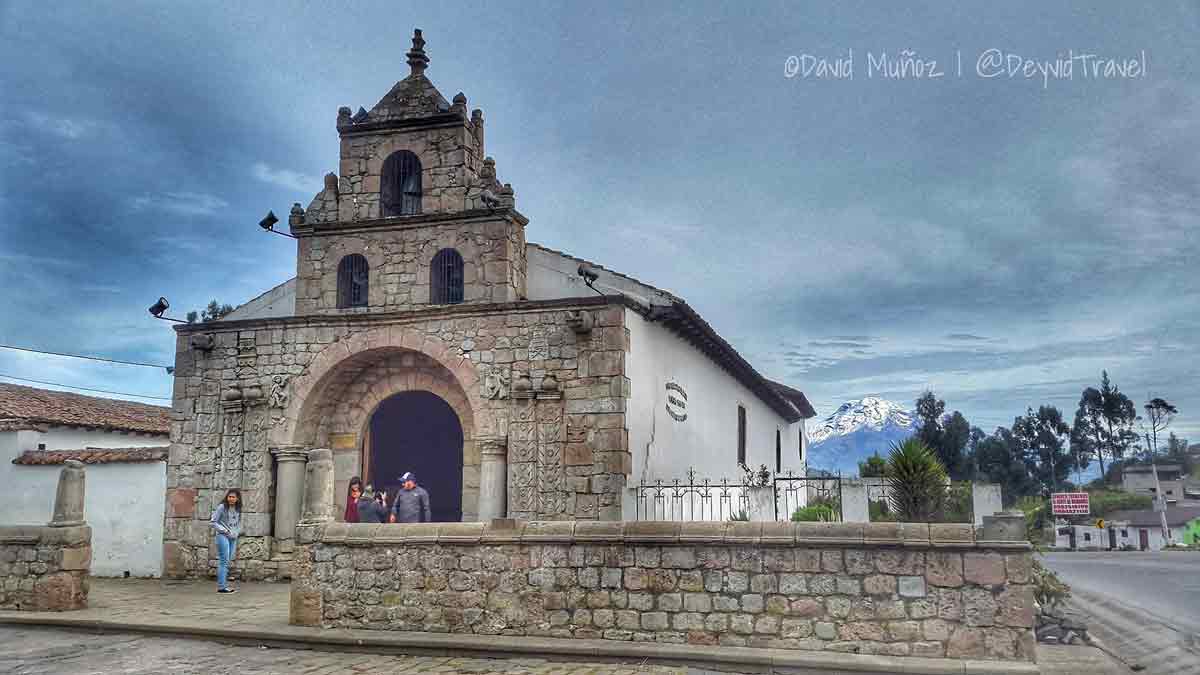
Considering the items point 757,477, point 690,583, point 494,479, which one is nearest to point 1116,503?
point 757,477

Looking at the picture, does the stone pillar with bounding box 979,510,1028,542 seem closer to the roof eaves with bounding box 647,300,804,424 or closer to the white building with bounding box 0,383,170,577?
the roof eaves with bounding box 647,300,804,424

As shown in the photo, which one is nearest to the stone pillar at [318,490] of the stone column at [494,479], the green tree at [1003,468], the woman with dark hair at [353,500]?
the woman with dark hair at [353,500]

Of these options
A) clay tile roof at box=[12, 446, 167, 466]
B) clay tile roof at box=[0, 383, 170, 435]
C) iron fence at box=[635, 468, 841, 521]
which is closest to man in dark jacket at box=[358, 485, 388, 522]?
iron fence at box=[635, 468, 841, 521]

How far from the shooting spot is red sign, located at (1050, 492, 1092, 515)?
60.1m

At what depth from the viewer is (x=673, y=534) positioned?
28.8 feet

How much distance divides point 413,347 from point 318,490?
14.7 feet

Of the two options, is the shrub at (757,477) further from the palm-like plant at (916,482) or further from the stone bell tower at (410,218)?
the stone bell tower at (410,218)

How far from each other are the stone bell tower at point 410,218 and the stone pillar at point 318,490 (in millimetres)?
4816

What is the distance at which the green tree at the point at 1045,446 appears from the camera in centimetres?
7706

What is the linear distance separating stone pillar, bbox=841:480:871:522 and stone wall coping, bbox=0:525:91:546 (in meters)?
12.4

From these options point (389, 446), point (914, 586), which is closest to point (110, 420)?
point (389, 446)

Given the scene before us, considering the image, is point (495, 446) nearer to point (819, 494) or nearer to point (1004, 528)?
point (1004, 528)

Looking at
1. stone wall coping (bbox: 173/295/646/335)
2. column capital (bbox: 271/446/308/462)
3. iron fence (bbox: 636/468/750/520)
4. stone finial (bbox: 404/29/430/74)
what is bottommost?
iron fence (bbox: 636/468/750/520)

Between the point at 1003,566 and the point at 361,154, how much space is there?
11.8 meters
